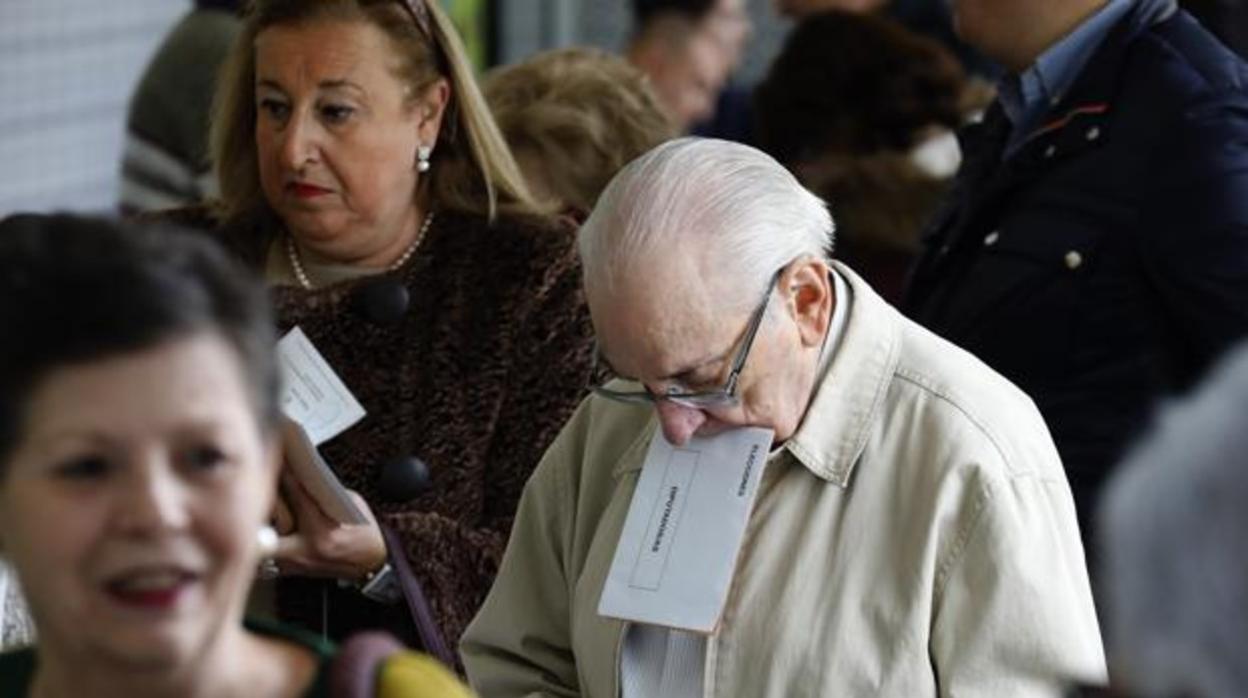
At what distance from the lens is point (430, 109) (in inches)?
→ 161

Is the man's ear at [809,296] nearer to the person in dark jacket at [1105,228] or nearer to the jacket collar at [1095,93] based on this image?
the person in dark jacket at [1105,228]

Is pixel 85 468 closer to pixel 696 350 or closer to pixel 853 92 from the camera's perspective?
pixel 696 350

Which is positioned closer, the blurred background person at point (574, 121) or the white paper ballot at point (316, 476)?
the white paper ballot at point (316, 476)

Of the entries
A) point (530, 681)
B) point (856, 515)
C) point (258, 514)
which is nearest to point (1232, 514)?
point (258, 514)

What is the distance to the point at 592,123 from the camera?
15.9 feet

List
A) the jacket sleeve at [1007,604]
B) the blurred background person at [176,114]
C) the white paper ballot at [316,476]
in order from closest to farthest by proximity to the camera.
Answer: the jacket sleeve at [1007,604]
the white paper ballot at [316,476]
the blurred background person at [176,114]

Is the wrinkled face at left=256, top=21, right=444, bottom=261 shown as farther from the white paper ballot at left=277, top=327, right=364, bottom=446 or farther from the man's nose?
the man's nose

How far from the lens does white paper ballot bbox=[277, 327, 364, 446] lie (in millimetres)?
3920

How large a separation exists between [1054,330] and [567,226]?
0.75m

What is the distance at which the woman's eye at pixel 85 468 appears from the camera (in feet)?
6.53

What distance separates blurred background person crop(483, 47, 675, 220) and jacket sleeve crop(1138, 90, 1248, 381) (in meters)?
1.15

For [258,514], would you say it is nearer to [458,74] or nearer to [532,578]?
[532,578]

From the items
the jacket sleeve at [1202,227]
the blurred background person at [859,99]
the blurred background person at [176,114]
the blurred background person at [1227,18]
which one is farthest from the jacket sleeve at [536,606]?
the blurred background person at [176,114]

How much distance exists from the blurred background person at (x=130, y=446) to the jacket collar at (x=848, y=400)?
124cm
